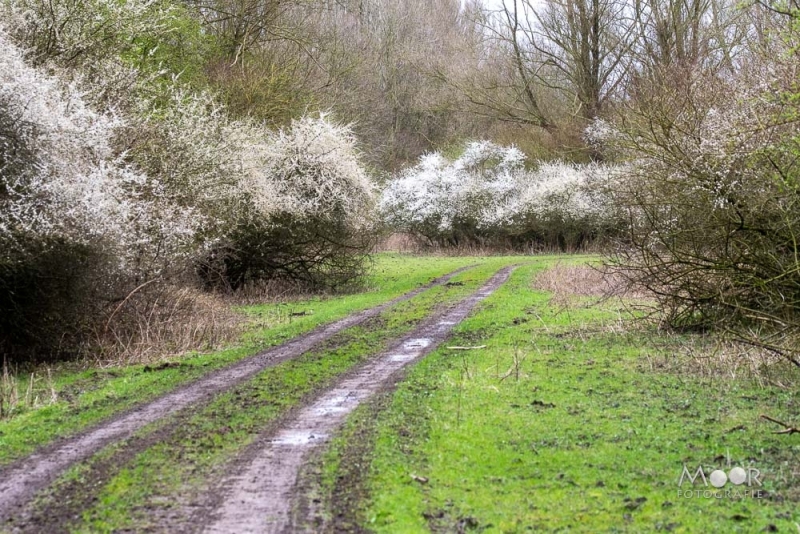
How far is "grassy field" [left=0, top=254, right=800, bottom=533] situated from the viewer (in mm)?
5246

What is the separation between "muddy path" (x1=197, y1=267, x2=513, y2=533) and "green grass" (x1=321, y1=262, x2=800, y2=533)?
0.96 ft

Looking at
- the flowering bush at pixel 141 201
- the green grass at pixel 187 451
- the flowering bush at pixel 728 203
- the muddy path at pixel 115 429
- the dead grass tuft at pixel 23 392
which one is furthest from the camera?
the flowering bush at pixel 141 201

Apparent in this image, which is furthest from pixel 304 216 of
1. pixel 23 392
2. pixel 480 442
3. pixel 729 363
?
pixel 480 442

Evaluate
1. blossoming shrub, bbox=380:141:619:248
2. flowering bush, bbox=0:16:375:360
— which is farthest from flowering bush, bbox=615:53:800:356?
blossoming shrub, bbox=380:141:619:248

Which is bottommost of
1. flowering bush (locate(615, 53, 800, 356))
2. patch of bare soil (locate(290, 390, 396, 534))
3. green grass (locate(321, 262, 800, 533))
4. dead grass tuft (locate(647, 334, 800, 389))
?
dead grass tuft (locate(647, 334, 800, 389))

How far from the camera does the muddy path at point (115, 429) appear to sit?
583cm

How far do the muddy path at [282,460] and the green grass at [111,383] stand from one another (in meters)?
2.07

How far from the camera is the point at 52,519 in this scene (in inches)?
203

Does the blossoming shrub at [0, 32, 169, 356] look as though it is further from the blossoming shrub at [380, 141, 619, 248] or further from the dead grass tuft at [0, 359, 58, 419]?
the blossoming shrub at [380, 141, 619, 248]

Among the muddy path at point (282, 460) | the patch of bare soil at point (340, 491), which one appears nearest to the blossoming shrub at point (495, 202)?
the muddy path at point (282, 460)

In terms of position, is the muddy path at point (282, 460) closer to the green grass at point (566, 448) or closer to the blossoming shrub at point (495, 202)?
the green grass at point (566, 448)

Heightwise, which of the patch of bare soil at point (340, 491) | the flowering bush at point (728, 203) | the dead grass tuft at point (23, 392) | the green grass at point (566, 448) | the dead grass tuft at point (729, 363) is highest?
the flowering bush at point (728, 203)

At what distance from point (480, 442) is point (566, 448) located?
28.9 inches

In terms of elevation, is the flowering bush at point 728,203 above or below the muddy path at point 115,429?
above
